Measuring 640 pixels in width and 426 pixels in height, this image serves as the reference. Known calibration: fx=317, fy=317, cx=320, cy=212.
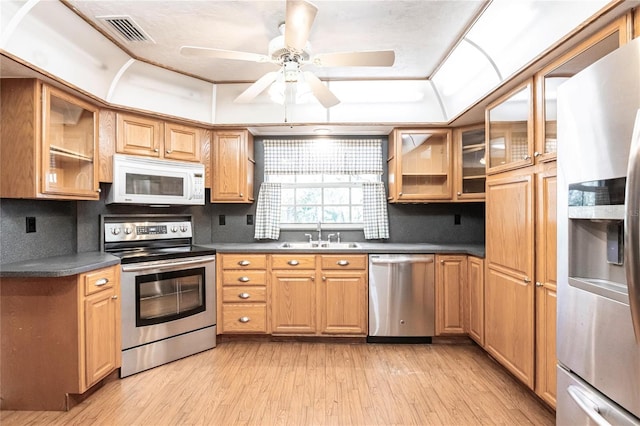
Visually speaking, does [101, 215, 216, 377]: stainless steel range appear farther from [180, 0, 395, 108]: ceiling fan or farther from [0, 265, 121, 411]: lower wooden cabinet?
[180, 0, 395, 108]: ceiling fan

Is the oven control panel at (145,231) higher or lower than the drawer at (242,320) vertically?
higher

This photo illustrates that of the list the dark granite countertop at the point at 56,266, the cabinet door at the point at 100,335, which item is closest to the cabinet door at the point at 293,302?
the cabinet door at the point at 100,335

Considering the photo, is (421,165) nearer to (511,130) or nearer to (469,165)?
(469,165)

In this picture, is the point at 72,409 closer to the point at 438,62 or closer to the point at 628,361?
the point at 628,361

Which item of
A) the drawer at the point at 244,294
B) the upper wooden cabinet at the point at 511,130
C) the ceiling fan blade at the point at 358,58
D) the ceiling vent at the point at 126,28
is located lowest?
the drawer at the point at 244,294

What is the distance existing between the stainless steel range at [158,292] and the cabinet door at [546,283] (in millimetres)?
2593

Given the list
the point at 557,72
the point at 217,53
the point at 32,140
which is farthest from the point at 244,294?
the point at 557,72

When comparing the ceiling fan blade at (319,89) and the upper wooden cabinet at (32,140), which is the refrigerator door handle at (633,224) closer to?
the ceiling fan blade at (319,89)

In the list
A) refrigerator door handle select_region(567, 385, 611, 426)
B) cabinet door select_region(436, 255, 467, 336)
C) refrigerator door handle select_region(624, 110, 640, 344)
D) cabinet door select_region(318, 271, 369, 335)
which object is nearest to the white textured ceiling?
refrigerator door handle select_region(624, 110, 640, 344)

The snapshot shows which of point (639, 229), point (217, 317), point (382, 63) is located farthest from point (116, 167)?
point (639, 229)

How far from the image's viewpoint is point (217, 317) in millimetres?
3047

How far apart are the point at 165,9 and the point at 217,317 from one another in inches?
99.9

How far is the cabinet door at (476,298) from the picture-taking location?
8.98 feet

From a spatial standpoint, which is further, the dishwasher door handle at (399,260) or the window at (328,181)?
the window at (328,181)
